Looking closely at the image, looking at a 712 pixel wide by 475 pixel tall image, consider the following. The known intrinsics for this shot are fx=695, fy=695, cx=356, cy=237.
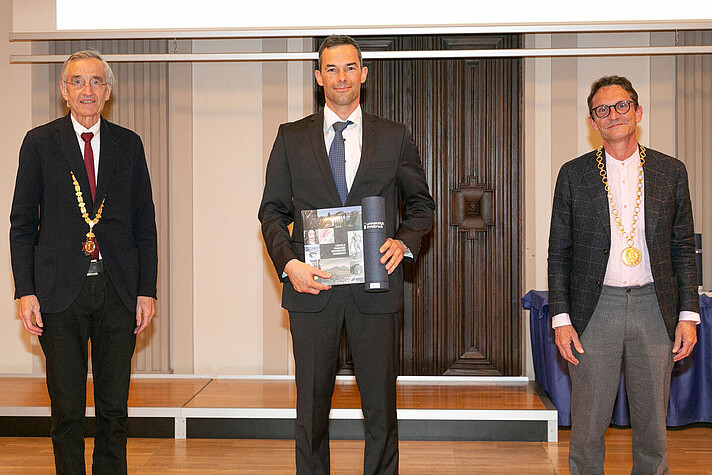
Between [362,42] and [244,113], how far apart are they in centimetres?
98

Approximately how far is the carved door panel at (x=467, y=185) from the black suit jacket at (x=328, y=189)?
241cm

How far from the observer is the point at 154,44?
191 inches

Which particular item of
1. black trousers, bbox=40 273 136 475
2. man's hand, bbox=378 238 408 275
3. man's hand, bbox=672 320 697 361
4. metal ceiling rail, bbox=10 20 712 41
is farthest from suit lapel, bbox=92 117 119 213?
man's hand, bbox=672 320 697 361

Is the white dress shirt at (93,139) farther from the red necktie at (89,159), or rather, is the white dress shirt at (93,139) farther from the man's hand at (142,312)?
the man's hand at (142,312)

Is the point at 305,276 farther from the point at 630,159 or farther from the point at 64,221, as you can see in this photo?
the point at 630,159

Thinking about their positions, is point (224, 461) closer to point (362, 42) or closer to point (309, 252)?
point (309, 252)

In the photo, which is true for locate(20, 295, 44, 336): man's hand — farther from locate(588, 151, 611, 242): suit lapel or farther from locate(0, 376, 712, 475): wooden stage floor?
locate(588, 151, 611, 242): suit lapel

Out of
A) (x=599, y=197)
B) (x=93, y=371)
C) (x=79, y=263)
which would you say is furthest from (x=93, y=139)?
(x=599, y=197)

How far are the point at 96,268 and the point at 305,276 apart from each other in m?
0.84

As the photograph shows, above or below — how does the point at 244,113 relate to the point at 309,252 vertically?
above

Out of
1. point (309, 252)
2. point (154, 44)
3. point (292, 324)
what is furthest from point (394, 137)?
point (154, 44)

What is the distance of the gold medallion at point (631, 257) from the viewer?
96.6 inches

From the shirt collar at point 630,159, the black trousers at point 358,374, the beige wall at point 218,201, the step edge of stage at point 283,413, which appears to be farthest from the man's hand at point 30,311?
the beige wall at point 218,201

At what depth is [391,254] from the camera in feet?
7.45
